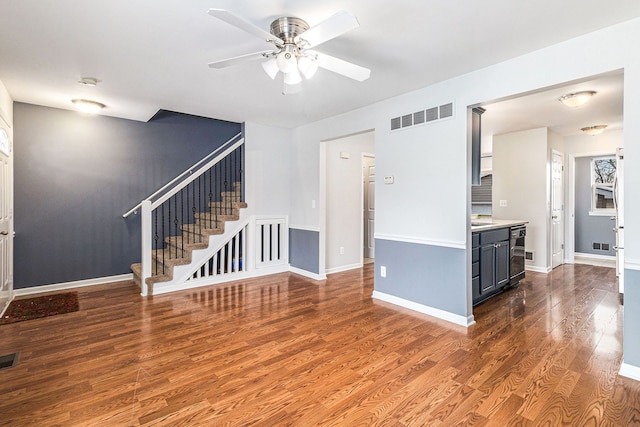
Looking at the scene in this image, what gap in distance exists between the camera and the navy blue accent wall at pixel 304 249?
16.9 ft

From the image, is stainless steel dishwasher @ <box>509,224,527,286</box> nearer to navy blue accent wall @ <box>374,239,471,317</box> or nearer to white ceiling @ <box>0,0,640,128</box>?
navy blue accent wall @ <box>374,239,471,317</box>

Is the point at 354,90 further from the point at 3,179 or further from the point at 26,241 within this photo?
the point at 26,241

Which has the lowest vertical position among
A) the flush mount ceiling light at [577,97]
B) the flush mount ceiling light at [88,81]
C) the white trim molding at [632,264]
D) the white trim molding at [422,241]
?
the white trim molding at [632,264]

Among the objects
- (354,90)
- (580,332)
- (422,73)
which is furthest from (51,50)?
(580,332)

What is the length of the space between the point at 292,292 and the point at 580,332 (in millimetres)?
3050

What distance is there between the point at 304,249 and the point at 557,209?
4.59 m

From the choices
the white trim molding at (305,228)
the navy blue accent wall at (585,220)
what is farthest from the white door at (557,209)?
the white trim molding at (305,228)

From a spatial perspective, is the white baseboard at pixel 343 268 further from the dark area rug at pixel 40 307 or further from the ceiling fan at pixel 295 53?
the ceiling fan at pixel 295 53

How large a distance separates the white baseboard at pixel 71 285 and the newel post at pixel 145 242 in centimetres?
93

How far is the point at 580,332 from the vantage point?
119 inches

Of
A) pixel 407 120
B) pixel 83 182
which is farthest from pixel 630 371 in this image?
pixel 83 182

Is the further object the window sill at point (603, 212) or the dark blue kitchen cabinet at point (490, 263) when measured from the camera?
the window sill at point (603, 212)

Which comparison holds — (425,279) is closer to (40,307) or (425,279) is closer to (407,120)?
(407,120)

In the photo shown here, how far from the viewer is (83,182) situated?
15.2 ft
